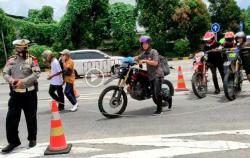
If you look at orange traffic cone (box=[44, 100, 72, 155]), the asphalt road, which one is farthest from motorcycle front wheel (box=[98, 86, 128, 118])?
orange traffic cone (box=[44, 100, 72, 155])

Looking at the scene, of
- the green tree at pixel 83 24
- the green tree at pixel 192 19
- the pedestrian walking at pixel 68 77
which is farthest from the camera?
the green tree at pixel 192 19

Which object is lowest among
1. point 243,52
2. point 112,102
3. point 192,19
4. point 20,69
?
point 112,102

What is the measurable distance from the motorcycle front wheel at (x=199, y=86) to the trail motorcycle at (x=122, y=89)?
1.90 metres

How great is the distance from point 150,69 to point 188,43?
99.2 feet

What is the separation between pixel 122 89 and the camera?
9953mm

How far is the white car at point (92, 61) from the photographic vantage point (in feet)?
82.3

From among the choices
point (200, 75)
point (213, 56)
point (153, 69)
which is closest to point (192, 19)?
point (213, 56)

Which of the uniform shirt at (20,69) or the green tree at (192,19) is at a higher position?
the green tree at (192,19)

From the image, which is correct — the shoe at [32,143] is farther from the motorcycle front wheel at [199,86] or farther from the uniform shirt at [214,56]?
the uniform shirt at [214,56]

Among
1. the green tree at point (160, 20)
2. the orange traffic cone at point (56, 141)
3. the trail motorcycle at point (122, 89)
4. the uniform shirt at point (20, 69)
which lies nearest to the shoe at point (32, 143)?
the orange traffic cone at point (56, 141)

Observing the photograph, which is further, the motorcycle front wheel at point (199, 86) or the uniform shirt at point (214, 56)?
the uniform shirt at point (214, 56)

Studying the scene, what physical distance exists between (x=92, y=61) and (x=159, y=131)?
17.4 meters

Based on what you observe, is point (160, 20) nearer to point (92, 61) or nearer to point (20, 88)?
point (92, 61)

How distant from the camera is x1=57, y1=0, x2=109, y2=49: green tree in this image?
39.5 metres
